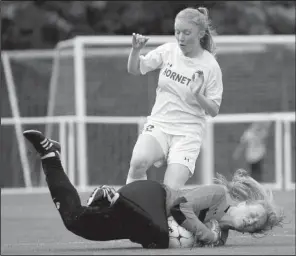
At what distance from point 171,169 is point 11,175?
33.2 ft

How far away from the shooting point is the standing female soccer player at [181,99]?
1056 centimetres

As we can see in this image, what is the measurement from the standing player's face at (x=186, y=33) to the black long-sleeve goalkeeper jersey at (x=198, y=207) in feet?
5.08

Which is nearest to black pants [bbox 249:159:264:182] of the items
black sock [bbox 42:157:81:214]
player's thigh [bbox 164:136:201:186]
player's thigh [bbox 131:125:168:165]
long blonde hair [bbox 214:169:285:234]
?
player's thigh [bbox 164:136:201:186]

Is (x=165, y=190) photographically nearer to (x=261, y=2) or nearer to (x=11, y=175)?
(x=11, y=175)

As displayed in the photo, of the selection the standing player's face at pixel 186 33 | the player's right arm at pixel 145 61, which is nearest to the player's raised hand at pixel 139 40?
the player's right arm at pixel 145 61

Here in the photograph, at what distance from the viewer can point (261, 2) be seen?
24.2m

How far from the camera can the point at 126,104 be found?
19.3m

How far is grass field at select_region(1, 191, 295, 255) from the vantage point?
906 centimetres

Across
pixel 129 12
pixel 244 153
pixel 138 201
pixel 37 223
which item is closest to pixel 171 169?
pixel 138 201

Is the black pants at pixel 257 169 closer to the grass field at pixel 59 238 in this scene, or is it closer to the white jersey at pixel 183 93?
the grass field at pixel 59 238

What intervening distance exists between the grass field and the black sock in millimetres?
325

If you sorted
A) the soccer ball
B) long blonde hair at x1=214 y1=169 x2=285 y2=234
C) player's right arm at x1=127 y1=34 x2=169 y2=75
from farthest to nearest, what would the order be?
player's right arm at x1=127 y1=34 x2=169 y2=75, long blonde hair at x1=214 y1=169 x2=285 y2=234, the soccer ball

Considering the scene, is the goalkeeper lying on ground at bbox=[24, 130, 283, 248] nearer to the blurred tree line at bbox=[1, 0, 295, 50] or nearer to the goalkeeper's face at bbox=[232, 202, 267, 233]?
the goalkeeper's face at bbox=[232, 202, 267, 233]

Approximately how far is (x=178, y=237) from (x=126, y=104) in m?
9.98
